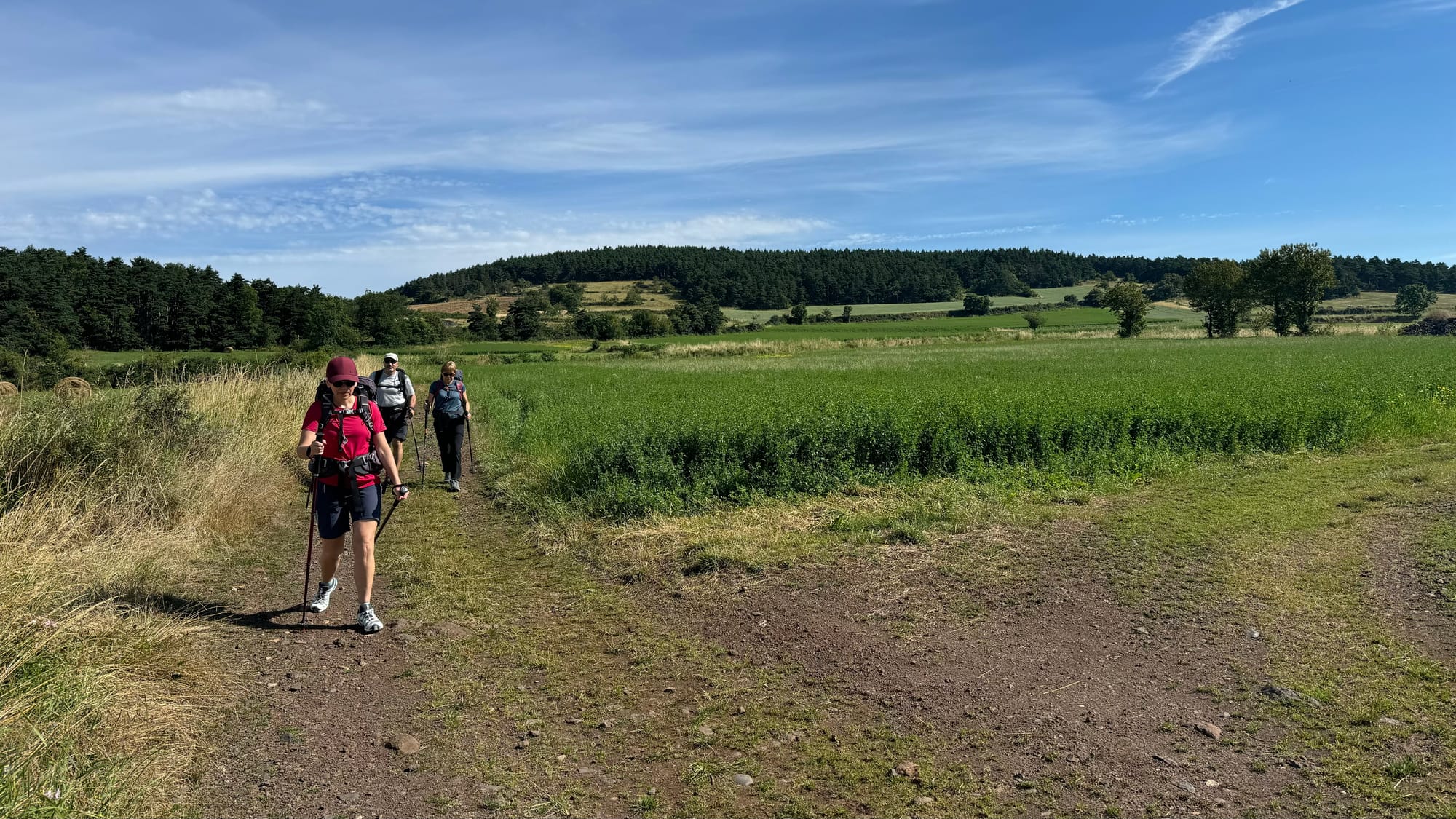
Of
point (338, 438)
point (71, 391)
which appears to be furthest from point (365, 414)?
point (71, 391)

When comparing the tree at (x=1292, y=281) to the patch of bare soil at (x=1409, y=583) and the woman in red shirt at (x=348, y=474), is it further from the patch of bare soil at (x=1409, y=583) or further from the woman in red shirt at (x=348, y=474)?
the woman in red shirt at (x=348, y=474)

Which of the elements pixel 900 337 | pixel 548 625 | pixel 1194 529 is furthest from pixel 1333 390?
pixel 900 337

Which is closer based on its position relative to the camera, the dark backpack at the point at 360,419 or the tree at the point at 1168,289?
the dark backpack at the point at 360,419

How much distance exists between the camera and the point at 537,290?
123125mm

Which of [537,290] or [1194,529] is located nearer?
[1194,529]

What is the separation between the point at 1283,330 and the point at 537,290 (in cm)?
9528

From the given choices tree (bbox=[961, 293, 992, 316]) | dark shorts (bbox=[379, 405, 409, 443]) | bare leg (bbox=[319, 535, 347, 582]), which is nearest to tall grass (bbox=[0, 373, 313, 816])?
bare leg (bbox=[319, 535, 347, 582])

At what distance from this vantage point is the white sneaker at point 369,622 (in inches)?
248

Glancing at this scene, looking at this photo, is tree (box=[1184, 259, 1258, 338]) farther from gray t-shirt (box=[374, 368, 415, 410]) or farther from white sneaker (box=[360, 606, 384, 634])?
white sneaker (box=[360, 606, 384, 634])

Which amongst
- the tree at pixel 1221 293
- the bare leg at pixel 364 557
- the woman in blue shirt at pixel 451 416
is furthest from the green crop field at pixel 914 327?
the bare leg at pixel 364 557

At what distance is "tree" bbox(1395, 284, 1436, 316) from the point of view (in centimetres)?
9962

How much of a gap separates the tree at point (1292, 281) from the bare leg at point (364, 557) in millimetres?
91905

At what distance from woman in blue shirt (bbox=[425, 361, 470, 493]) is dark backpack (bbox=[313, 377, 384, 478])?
6134 mm

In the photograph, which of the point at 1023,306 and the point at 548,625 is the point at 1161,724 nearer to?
the point at 548,625
